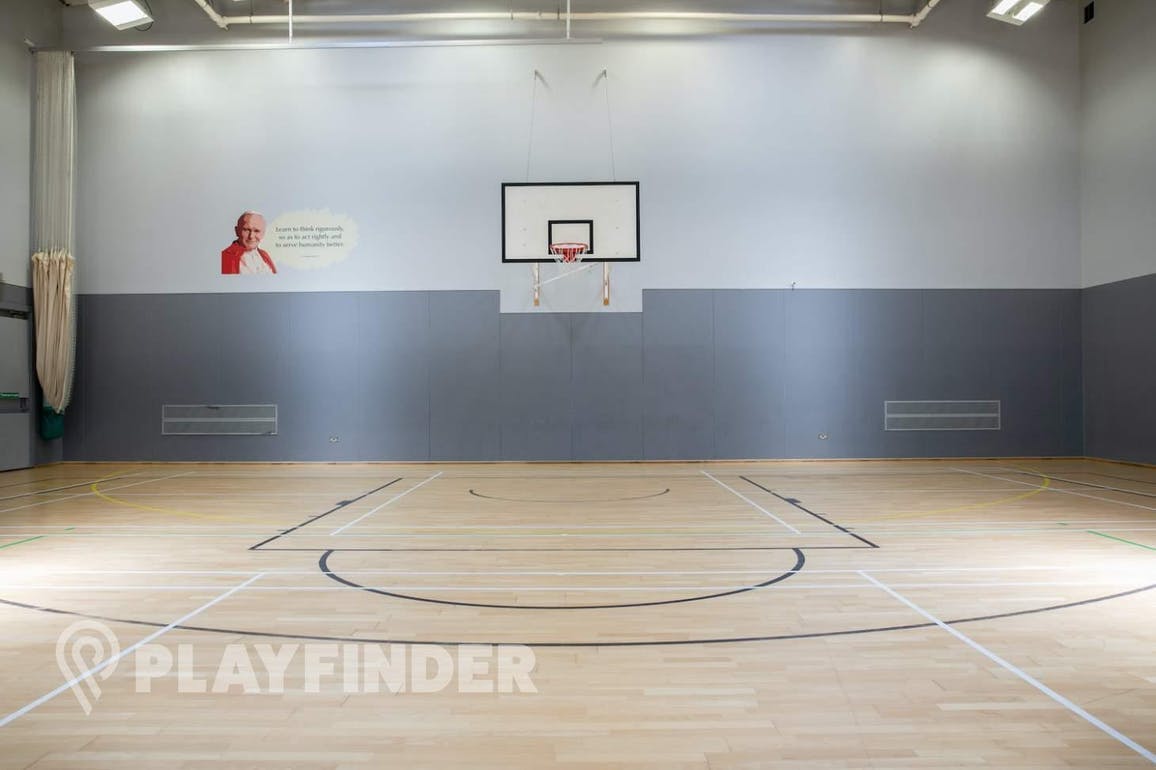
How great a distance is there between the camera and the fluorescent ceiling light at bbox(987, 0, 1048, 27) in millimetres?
10305

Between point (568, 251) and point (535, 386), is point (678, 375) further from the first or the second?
point (568, 251)

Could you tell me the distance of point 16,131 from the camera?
10398 mm

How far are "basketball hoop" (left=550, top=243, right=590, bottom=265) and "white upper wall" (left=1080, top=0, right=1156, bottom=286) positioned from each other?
7556mm

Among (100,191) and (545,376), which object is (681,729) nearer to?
(545,376)

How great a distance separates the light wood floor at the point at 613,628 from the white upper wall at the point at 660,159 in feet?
17.8

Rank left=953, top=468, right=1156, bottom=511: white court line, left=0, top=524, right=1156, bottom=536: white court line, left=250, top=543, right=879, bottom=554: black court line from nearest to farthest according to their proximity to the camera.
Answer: left=250, top=543, right=879, bottom=554: black court line, left=0, top=524, right=1156, bottom=536: white court line, left=953, top=468, right=1156, bottom=511: white court line

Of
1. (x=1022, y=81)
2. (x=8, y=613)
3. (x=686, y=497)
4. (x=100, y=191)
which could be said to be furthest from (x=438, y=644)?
(x=1022, y=81)

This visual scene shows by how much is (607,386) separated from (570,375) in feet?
1.91

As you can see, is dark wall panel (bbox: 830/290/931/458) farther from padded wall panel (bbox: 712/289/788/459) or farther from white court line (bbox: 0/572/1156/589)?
white court line (bbox: 0/572/1156/589)

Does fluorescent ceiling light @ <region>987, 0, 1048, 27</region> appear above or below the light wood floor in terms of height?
above

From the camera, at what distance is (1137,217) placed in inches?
398

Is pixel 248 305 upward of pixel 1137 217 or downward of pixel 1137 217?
downward

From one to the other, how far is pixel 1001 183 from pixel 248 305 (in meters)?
11.6

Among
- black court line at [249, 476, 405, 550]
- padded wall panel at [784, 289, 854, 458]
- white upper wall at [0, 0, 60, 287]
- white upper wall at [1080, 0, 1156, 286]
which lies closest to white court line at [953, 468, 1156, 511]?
padded wall panel at [784, 289, 854, 458]
